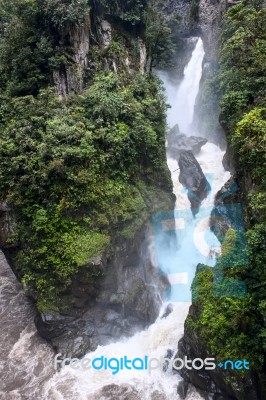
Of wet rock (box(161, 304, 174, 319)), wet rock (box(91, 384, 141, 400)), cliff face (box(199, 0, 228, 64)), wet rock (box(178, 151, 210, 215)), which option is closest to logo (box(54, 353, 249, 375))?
wet rock (box(91, 384, 141, 400))

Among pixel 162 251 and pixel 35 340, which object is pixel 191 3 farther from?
pixel 35 340

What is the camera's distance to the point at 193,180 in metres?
19.8

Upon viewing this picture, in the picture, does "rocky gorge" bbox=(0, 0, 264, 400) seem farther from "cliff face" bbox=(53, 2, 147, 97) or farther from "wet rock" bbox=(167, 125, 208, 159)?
"wet rock" bbox=(167, 125, 208, 159)

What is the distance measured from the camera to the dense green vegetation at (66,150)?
41.0 feet

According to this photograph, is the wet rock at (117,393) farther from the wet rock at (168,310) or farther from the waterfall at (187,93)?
the waterfall at (187,93)

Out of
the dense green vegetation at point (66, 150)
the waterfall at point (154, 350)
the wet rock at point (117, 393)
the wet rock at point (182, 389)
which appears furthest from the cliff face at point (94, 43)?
the wet rock at point (182, 389)

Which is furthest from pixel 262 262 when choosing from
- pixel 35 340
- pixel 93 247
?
pixel 35 340

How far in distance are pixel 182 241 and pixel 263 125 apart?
25.6 ft

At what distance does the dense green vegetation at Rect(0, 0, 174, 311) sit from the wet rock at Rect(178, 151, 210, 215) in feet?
7.95

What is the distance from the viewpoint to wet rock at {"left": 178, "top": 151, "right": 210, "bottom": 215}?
19.2 m

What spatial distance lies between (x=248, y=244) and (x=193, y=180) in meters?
10.6

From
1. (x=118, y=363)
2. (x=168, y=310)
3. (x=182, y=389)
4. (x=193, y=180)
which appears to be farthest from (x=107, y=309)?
(x=193, y=180)

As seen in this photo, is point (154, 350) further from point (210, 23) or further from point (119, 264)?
point (210, 23)

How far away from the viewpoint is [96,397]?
11656 mm
